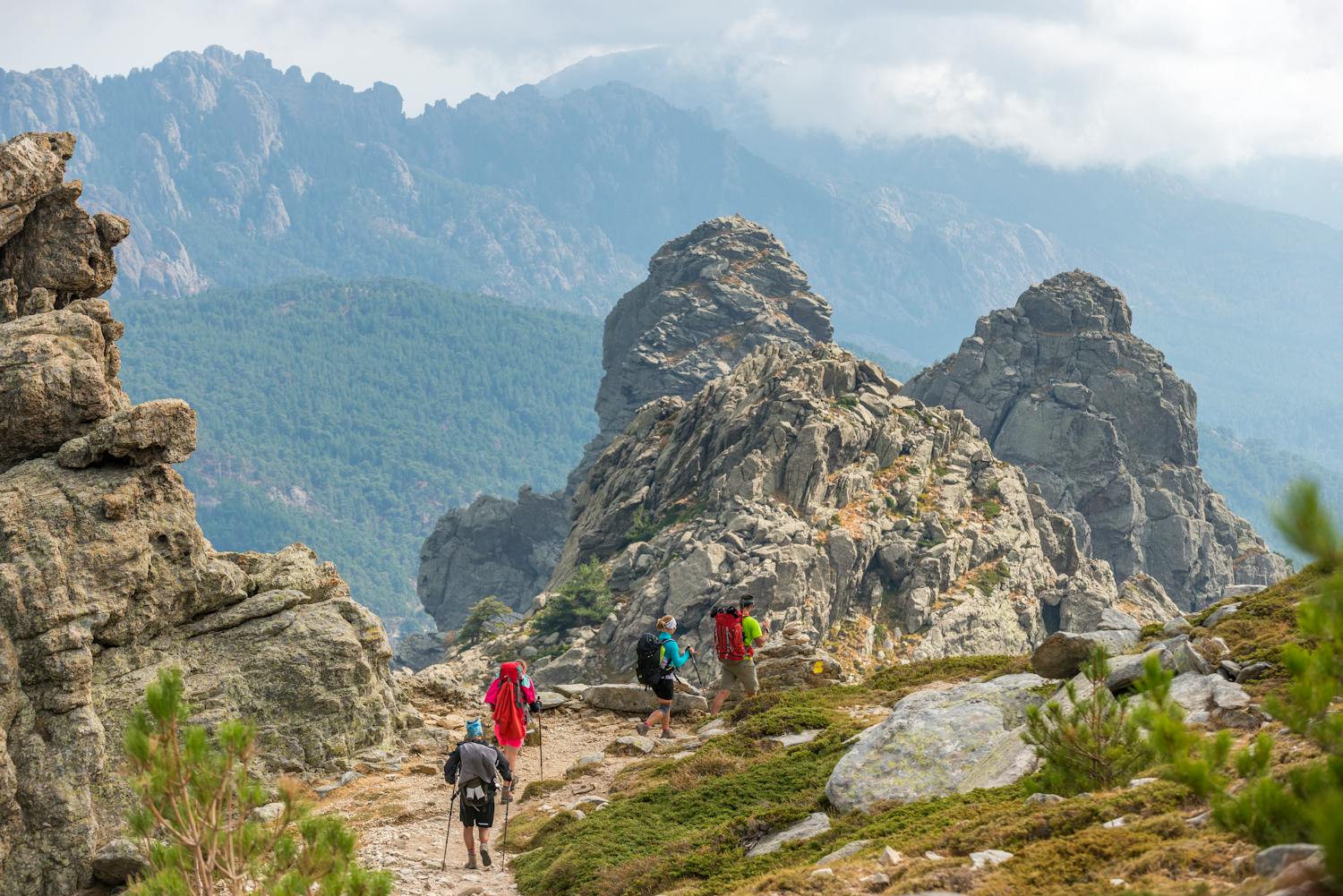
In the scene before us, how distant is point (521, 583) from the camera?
5704 inches

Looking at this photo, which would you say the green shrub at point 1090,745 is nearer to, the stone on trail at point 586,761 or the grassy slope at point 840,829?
the grassy slope at point 840,829

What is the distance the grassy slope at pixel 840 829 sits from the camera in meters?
11.8

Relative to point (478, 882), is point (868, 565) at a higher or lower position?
higher

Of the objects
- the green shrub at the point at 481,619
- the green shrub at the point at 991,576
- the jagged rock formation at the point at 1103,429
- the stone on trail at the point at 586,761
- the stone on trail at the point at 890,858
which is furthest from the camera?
the jagged rock formation at the point at 1103,429

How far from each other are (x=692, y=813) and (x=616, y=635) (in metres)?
42.0

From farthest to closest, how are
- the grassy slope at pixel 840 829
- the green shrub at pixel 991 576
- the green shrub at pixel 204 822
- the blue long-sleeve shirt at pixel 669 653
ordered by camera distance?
the green shrub at pixel 991 576 < the blue long-sleeve shirt at pixel 669 653 < the green shrub at pixel 204 822 < the grassy slope at pixel 840 829

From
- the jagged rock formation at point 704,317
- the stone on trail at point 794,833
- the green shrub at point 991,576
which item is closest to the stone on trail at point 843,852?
the stone on trail at point 794,833

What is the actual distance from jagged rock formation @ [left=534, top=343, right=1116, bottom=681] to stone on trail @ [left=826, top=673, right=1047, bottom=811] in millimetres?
39490

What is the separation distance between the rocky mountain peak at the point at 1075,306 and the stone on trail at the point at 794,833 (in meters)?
115

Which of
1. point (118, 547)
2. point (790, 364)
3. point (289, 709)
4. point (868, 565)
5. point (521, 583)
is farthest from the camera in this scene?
point (521, 583)

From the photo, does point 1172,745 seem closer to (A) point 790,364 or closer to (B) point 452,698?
(B) point 452,698

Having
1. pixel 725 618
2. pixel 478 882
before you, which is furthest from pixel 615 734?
pixel 478 882

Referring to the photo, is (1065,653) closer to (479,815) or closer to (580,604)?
(479,815)

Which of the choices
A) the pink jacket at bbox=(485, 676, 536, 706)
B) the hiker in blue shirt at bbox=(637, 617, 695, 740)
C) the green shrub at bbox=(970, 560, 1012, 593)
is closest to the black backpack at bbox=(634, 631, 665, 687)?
the hiker in blue shirt at bbox=(637, 617, 695, 740)
